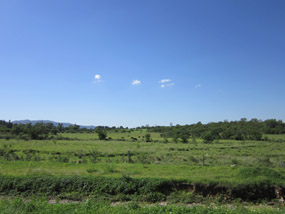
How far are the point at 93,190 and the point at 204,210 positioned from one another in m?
7.54

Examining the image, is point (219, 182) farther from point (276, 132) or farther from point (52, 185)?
point (276, 132)

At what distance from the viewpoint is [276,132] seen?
10475 cm

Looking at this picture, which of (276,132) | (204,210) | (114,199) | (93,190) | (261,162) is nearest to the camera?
(204,210)

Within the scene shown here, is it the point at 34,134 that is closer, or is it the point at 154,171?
the point at 154,171

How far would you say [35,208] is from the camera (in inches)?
369

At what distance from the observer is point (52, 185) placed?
515 inches

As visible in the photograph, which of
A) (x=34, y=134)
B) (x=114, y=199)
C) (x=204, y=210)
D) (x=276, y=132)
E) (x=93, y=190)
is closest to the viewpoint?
(x=204, y=210)

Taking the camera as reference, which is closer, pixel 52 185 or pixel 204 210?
pixel 204 210

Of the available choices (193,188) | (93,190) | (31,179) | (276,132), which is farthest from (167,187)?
(276,132)

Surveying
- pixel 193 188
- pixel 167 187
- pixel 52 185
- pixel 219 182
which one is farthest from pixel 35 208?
pixel 219 182

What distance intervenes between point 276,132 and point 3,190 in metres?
127

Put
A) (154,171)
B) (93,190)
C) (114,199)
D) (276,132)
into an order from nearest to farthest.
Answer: (114,199) → (93,190) → (154,171) → (276,132)

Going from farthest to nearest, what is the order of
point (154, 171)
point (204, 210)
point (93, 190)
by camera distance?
point (154, 171) < point (93, 190) < point (204, 210)

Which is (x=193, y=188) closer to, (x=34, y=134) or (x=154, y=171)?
(x=154, y=171)
